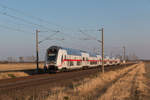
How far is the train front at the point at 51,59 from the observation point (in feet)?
101

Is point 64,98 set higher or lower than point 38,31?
lower

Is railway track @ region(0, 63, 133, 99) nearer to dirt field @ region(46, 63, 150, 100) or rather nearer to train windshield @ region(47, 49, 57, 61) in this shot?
dirt field @ region(46, 63, 150, 100)

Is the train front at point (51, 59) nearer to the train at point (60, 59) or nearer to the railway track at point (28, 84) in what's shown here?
the train at point (60, 59)

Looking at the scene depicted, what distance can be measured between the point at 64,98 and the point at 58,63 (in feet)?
64.2

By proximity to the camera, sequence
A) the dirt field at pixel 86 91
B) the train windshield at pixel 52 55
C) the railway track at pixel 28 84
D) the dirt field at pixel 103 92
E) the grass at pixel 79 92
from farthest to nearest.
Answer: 1. the train windshield at pixel 52 55
2. the railway track at pixel 28 84
3. the dirt field at pixel 103 92
4. the dirt field at pixel 86 91
5. the grass at pixel 79 92

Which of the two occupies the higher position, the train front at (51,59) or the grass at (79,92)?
the train front at (51,59)

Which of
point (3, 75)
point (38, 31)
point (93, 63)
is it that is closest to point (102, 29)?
point (38, 31)

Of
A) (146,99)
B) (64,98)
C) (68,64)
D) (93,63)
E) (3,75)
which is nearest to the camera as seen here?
(64,98)

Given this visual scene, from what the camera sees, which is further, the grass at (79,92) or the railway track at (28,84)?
the railway track at (28,84)

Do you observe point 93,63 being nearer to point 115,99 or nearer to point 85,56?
point 85,56

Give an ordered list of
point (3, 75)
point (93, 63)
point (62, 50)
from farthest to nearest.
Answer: point (93, 63)
point (62, 50)
point (3, 75)

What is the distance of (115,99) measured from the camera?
1201 centimetres

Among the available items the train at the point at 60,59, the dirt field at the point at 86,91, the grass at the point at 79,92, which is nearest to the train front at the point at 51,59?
the train at the point at 60,59

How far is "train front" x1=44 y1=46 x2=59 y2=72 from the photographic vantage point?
30.8 metres
